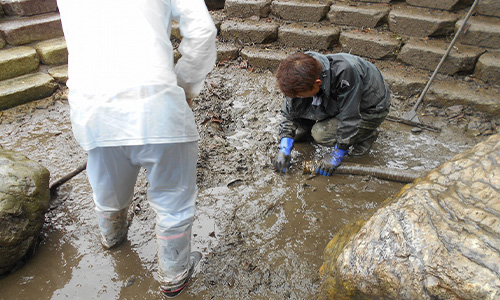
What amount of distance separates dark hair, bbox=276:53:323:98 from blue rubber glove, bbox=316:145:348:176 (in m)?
0.80

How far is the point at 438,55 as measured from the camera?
416 centimetres

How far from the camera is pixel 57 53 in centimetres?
464

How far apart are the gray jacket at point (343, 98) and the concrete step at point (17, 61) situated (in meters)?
3.67

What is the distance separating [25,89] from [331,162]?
397 cm

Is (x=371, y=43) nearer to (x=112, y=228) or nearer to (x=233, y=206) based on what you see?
(x=233, y=206)

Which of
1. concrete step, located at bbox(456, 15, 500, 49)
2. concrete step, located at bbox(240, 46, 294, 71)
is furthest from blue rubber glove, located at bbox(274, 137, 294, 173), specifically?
concrete step, located at bbox(456, 15, 500, 49)

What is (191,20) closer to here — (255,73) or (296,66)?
(296,66)

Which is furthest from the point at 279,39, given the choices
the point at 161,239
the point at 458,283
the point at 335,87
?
the point at 458,283

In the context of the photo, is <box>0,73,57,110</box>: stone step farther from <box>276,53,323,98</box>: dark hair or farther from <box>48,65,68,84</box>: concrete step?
<box>276,53,323,98</box>: dark hair

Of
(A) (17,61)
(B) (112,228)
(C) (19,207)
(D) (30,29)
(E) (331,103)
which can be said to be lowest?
(B) (112,228)

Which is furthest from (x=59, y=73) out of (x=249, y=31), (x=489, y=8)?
(x=489, y=8)

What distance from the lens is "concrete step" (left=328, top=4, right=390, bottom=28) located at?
4.67 meters

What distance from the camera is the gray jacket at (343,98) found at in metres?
2.70

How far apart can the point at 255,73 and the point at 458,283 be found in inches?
164
